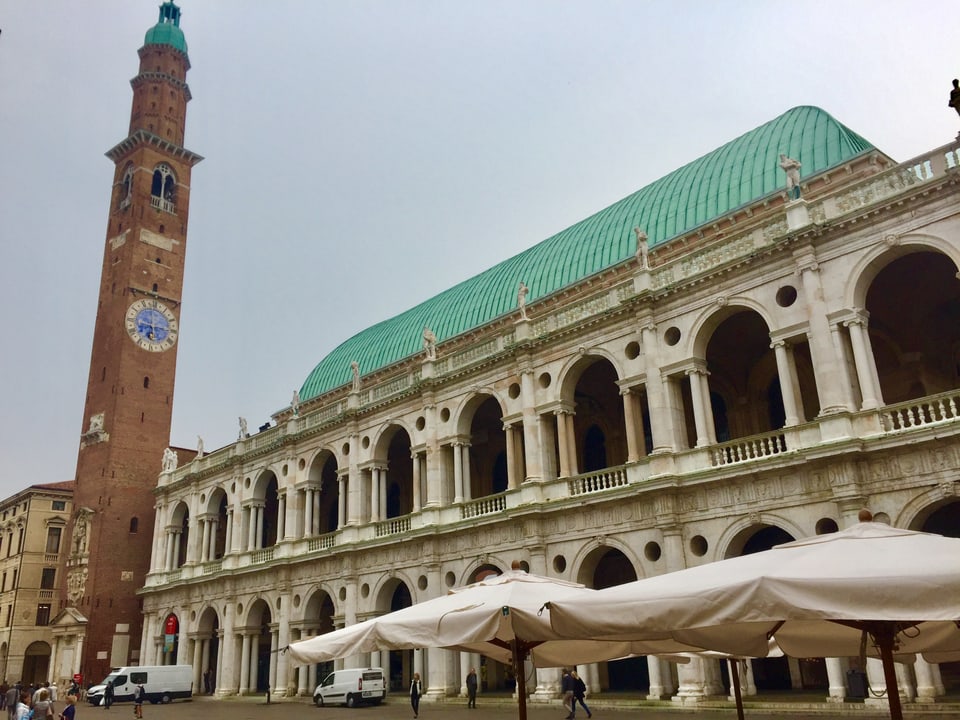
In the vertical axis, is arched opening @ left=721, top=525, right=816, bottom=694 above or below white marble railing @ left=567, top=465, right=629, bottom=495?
below

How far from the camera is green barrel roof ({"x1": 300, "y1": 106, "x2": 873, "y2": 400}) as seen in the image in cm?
3050

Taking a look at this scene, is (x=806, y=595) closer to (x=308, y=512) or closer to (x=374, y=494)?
(x=374, y=494)

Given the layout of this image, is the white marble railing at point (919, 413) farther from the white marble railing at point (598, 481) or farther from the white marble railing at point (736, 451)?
the white marble railing at point (598, 481)

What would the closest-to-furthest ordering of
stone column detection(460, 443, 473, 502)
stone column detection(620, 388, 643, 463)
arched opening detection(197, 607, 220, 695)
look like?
stone column detection(620, 388, 643, 463) < stone column detection(460, 443, 473, 502) < arched opening detection(197, 607, 220, 695)

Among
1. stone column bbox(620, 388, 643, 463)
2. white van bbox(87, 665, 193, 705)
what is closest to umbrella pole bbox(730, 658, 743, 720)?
stone column bbox(620, 388, 643, 463)

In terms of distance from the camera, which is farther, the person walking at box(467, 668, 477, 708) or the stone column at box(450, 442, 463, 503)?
the stone column at box(450, 442, 463, 503)

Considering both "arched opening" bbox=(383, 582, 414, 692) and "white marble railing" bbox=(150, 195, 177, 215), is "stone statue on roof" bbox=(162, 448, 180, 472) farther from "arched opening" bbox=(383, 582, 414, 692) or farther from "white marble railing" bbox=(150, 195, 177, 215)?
"arched opening" bbox=(383, 582, 414, 692)

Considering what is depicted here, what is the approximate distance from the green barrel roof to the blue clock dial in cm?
1590

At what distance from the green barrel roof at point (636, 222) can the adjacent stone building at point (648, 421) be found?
0.13 m

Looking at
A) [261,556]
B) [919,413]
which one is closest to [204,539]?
[261,556]

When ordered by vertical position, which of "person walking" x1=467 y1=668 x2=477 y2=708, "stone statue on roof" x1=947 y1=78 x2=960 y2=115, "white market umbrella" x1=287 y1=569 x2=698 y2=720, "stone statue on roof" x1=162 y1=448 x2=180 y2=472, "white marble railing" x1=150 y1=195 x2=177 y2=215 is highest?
"white marble railing" x1=150 y1=195 x2=177 y2=215

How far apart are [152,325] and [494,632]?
53211 millimetres

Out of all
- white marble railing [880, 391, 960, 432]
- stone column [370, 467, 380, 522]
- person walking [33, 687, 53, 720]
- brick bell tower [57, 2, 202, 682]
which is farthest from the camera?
brick bell tower [57, 2, 202, 682]

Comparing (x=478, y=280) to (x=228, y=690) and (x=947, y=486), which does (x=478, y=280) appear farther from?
(x=947, y=486)
